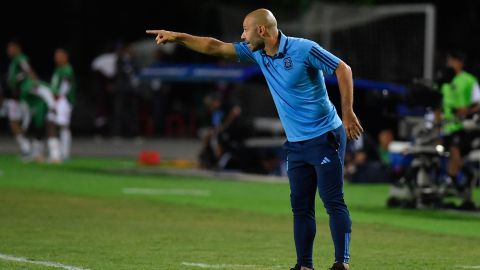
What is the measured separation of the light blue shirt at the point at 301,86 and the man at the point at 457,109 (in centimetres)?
808

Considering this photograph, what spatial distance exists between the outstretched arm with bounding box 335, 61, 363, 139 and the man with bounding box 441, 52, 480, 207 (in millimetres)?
8281

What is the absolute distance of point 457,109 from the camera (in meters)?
19.7

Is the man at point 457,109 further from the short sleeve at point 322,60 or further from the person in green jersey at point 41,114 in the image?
the person in green jersey at point 41,114

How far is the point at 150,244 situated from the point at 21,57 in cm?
1441

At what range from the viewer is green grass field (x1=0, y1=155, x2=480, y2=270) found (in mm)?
12531

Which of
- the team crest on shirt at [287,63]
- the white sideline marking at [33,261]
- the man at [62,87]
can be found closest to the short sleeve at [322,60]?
the team crest on shirt at [287,63]

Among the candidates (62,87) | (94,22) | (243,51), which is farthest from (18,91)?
(243,51)

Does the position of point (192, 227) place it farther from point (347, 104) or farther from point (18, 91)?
point (18, 91)

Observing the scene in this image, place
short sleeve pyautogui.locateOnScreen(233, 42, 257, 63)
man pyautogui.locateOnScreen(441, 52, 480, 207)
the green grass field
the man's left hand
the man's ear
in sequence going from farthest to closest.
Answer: man pyautogui.locateOnScreen(441, 52, 480, 207), the green grass field, short sleeve pyautogui.locateOnScreen(233, 42, 257, 63), the man's ear, the man's left hand

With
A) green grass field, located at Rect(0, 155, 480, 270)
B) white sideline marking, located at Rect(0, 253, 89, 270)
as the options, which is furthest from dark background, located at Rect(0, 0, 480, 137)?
white sideline marking, located at Rect(0, 253, 89, 270)

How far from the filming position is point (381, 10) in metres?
29.8

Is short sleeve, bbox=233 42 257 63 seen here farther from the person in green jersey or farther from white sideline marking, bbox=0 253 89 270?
the person in green jersey

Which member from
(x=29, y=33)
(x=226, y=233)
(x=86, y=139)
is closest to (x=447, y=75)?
(x=226, y=233)

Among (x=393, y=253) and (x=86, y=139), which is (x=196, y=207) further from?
(x=86, y=139)
